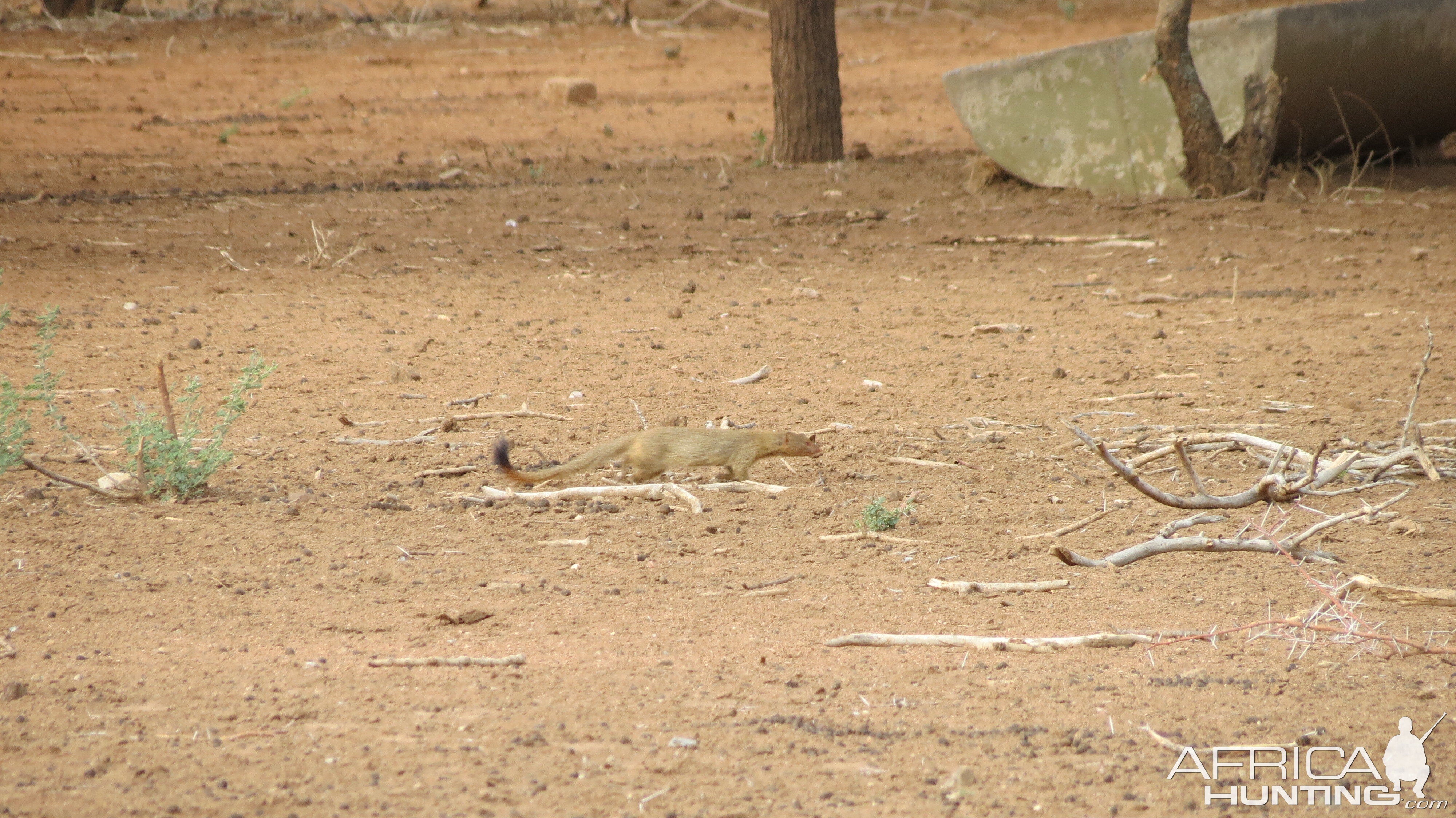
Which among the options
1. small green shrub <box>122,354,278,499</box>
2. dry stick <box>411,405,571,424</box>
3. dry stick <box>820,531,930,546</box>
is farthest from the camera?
dry stick <box>411,405,571,424</box>

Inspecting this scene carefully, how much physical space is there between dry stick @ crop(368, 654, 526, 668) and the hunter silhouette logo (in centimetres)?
180

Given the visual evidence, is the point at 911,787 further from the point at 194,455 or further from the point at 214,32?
the point at 214,32

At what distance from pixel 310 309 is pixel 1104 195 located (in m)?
5.71

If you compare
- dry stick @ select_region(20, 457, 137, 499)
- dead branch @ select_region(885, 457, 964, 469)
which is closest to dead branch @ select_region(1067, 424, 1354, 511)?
dead branch @ select_region(885, 457, 964, 469)

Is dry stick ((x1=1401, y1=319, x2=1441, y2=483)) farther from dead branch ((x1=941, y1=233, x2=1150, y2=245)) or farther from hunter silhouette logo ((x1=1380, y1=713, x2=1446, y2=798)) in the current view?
dead branch ((x1=941, y1=233, x2=1150, y2=245))

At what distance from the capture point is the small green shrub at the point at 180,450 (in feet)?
13.5

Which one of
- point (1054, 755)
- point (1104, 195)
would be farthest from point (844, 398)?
point (1104, 195)

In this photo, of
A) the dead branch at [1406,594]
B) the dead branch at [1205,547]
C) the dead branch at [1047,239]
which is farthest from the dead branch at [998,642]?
the dead branch at [1047,239]

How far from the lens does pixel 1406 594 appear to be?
10.2 ft

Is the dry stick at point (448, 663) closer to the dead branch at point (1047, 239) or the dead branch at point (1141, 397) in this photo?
the dead branch at point (1141, 397)

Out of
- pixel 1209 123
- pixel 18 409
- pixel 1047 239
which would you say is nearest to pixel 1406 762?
pixel 18 409

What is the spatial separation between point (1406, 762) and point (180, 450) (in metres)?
3.42
